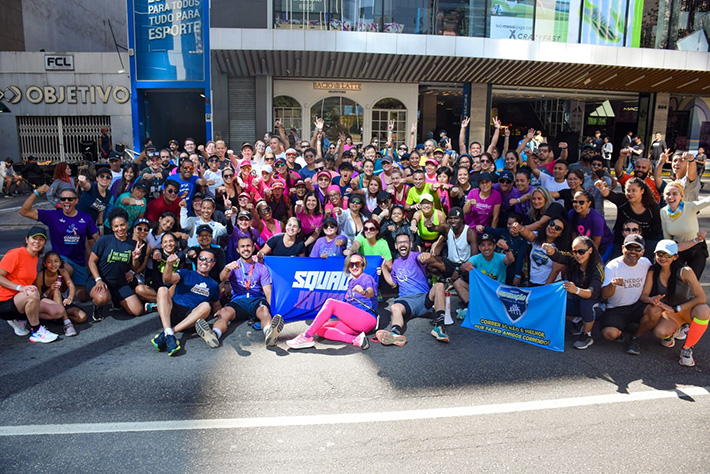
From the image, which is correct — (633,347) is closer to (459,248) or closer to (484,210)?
(459,248)

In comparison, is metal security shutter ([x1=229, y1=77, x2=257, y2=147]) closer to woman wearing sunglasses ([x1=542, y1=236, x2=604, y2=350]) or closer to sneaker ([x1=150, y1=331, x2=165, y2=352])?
sneaker ([x1=150, y1=331, x2=165, y2=352])

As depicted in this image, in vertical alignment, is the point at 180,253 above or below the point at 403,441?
above

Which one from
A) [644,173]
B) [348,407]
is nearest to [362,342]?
[348,407]

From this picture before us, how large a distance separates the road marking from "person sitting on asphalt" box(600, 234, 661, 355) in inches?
42.7

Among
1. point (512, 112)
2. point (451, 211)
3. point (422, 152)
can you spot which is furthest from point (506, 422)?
point (512, 112)

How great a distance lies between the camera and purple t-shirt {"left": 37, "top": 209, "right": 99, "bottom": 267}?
7.45 meters

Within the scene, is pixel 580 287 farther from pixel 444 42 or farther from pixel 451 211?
pixel 444 42

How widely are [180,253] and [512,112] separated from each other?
28220 millimetres

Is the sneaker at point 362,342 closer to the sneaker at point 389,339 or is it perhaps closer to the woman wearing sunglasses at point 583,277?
the sneaker at point 389,339

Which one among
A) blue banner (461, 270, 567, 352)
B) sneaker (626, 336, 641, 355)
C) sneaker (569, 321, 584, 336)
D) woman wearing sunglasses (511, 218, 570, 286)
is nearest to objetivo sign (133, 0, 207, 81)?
woman wearing sunglasses (511, 218, 570, 286)

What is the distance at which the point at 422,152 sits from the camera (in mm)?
11695

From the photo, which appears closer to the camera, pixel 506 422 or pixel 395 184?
pixel 506 422

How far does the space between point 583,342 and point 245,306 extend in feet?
13.4

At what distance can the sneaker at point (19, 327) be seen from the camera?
6305 millimetres
